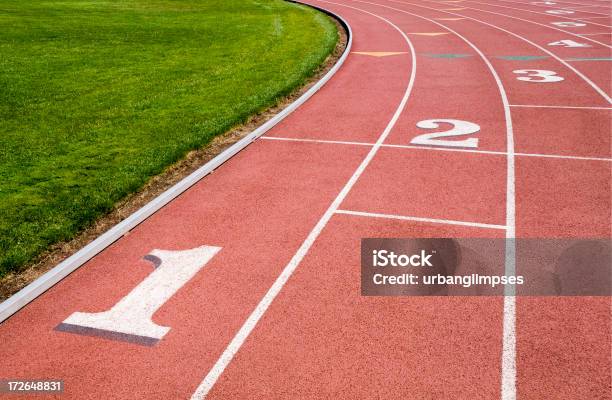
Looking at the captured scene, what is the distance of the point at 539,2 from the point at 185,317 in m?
34.0

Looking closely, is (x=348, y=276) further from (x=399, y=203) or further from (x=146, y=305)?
(x=146, y=305)

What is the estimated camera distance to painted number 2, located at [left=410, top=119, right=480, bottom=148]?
10.4 metres

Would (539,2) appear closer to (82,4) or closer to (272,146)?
(82,4)

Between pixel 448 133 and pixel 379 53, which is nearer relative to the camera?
pixel 448 133

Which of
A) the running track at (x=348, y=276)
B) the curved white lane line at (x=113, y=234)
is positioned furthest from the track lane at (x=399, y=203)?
the curved white lane line at (x=113, y=234)

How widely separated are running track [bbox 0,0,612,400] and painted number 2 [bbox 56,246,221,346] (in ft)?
0.18

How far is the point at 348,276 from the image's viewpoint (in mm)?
6383

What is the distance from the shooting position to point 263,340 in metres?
5.38

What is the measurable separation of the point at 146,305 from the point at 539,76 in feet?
44.2

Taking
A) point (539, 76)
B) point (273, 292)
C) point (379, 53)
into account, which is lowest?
point (273, 292)

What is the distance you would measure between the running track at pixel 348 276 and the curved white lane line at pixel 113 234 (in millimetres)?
96

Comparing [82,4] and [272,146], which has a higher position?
[82,4]

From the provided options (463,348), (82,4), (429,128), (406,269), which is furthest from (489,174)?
(82,4)

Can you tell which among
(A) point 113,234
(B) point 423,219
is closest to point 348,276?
(B) point 423,219
